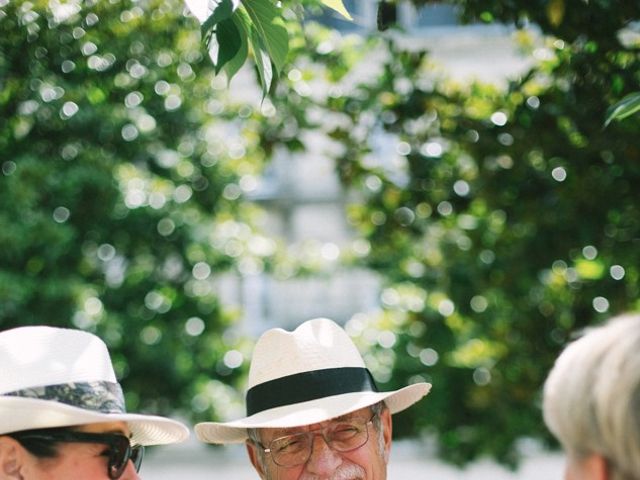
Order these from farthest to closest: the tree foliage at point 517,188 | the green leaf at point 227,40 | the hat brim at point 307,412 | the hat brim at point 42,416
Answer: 1. the tree foliage at point 517,188
2. the hat brim at point 307,412
3. the hat brim at point 42,416
4. the green leaf at point 227,40

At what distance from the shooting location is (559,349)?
292 inches

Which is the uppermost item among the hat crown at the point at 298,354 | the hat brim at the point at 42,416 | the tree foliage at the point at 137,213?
the tree foliage at the point at 137,213

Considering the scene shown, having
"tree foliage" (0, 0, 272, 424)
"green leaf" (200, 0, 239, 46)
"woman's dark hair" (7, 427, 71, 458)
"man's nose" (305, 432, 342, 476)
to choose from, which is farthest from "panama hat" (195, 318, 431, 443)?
"tree foliage" (0, 0, 272, 424)

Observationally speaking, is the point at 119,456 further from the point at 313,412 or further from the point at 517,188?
the point at 517,188

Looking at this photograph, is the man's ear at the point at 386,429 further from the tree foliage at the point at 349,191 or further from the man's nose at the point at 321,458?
the tree foliage at the point at 349,191

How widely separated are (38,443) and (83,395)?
16 centimetres

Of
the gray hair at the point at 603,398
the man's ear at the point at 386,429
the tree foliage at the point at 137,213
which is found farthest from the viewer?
the tree foliage at the point at 137,213

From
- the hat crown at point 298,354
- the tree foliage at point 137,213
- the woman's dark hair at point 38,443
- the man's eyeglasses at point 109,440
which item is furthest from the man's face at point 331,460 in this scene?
the tree foliage at point 137,213

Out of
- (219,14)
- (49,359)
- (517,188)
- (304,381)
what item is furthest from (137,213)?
(219,14)

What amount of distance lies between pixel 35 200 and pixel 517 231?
4328 mm

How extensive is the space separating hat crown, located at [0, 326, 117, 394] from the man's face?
0.72 m

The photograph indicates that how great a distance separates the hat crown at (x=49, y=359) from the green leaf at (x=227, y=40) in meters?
0.88

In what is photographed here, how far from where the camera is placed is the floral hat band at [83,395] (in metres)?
3.00

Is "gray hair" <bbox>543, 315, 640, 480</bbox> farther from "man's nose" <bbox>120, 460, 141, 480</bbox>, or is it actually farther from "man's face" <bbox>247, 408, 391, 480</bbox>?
"man's face" <bbox>247, 408, 391, 480</bbox>
